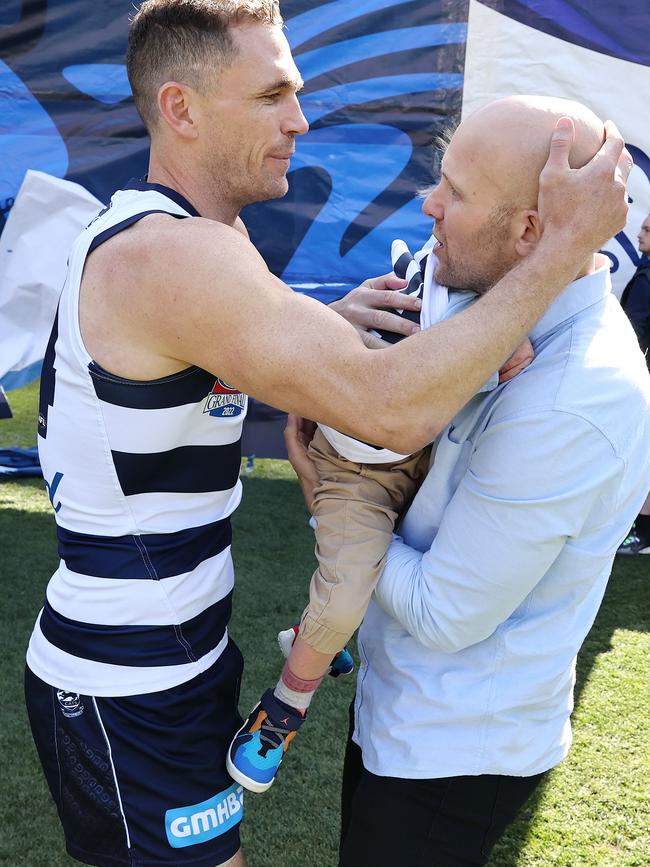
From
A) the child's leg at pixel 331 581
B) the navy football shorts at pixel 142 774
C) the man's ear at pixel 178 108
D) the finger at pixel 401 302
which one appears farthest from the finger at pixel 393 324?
the navy football shorts at pixel 142 774

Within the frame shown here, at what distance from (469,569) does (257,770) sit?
636mm

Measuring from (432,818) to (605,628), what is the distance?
307 centimetres

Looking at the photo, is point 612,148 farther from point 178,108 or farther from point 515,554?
point 178,108

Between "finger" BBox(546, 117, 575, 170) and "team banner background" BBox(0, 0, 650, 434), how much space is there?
4.19 m

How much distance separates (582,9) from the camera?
5180mm

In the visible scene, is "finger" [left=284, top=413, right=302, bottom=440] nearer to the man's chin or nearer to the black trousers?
the man's chin

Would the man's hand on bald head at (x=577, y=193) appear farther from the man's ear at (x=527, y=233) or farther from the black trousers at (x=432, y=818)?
the black trousers at (x=432, y=818)

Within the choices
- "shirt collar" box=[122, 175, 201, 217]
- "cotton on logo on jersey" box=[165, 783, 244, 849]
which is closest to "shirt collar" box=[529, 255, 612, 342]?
"shirt collar" box=[122, 175, 201, 217]

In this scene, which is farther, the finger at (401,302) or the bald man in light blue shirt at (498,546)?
the finger at (401,302)

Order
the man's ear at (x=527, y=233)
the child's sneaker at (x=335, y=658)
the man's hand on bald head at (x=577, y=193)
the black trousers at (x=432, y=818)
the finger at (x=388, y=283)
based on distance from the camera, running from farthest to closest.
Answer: the child's sneaker at (x=335, y=658), the finger at (x=388, y=283), the black trousers at (x=432, y=818), the man's ear at (x=527, y=233), the man's hand on bald head at (x=577, y=193)

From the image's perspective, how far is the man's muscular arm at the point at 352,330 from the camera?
1.33 meters

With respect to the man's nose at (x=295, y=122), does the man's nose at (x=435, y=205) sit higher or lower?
lower

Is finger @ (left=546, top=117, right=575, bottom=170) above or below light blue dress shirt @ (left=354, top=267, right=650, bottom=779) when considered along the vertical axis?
above

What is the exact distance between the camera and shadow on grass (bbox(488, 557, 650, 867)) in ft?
9.43
